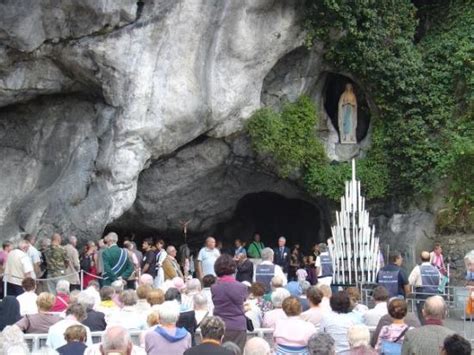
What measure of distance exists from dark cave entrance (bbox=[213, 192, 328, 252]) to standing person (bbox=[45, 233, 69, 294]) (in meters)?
9.10

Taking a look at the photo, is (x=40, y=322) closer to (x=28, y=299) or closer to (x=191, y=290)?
(x=28, y=299)

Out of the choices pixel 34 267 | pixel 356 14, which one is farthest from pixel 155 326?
pixel 356 14

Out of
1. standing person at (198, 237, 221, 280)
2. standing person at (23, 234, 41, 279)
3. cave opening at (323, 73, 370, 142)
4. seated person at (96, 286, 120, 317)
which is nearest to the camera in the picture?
seated person at (96, 286, 120, 317)

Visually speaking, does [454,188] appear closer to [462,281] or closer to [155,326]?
[462,281]

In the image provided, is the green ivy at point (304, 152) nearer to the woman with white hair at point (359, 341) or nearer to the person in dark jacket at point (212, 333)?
the woman with white hair at point (359, 341)

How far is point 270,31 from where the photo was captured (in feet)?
69.7

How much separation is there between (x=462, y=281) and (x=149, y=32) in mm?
8608

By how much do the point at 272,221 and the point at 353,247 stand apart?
28.0ft

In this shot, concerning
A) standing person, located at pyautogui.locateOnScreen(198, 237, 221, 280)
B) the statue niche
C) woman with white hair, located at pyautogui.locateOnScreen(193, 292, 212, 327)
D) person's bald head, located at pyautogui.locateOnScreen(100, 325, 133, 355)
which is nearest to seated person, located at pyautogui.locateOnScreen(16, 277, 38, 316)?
woman with white hair, located at pyautogui.locateOnScreen(193, 292, 212, 327)

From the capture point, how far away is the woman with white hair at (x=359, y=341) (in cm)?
862

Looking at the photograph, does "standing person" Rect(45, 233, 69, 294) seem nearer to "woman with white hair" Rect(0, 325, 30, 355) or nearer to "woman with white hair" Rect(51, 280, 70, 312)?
"woman with white hair" Rect(51, 280, 70, 312)

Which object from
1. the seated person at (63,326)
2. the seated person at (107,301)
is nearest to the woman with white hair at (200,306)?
the seated person at (107,301)

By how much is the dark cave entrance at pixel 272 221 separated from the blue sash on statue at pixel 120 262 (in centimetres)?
991

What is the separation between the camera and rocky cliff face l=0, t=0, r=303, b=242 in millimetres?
19891
